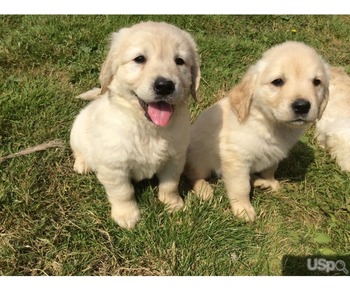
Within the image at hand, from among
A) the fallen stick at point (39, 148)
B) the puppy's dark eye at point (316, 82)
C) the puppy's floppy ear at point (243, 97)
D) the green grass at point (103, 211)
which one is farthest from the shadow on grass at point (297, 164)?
the fallen stick at point (39, 148)

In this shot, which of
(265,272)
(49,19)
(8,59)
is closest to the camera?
(265,272)

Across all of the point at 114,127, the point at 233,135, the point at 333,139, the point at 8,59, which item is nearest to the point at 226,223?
the point at 233,135

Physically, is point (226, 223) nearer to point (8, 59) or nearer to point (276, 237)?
point (276, 237)

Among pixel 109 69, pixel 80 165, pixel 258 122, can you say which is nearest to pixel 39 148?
pixel 80 165

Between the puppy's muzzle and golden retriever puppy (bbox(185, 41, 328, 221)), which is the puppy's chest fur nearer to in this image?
golden retriever puppy (bbox(185, 41, 328, 221))

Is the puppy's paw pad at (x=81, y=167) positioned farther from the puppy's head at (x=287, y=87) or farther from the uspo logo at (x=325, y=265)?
the uspo logo at (x=325, y=265)

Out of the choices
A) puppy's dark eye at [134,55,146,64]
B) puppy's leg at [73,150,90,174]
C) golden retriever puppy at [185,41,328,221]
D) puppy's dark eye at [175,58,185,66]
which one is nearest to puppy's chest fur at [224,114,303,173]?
golden retriever puppy at [185,41,328,221]
